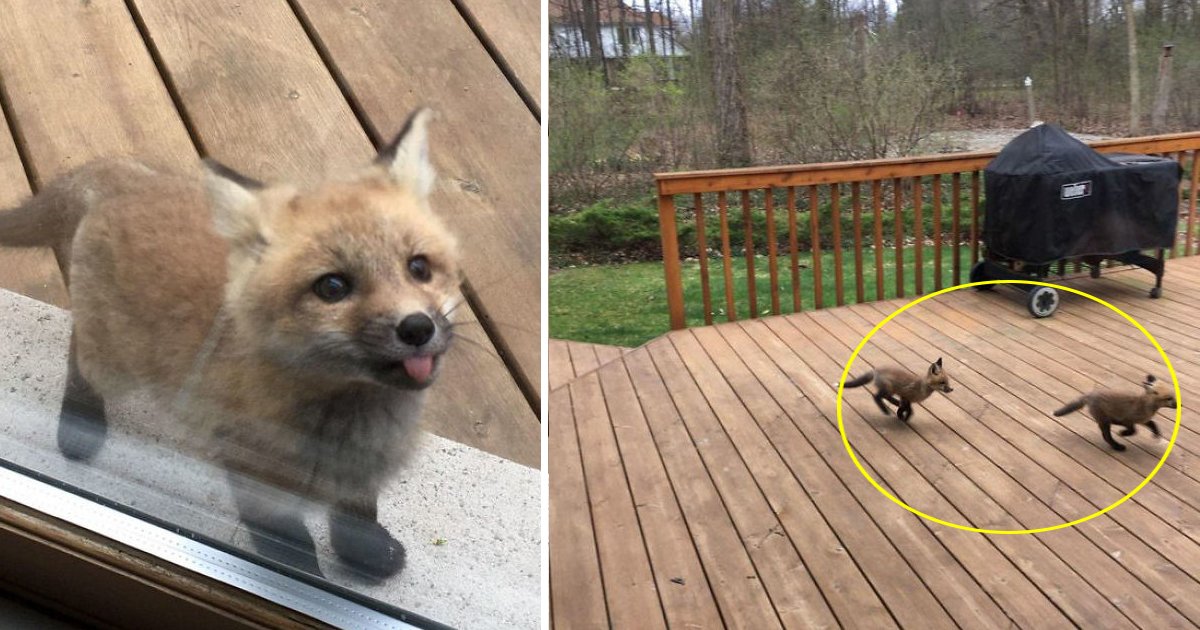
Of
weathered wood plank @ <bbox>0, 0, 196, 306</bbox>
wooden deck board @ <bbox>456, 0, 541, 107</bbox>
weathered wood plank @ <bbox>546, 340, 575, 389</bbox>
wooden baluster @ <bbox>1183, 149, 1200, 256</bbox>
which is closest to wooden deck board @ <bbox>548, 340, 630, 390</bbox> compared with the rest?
weathered wood plank @ <bbox>546, 340, 575, 389</bbox>

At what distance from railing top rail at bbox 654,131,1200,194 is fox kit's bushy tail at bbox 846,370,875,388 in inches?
7.6

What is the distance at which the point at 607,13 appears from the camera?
84 cm

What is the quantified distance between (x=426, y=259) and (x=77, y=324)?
181 millimetres

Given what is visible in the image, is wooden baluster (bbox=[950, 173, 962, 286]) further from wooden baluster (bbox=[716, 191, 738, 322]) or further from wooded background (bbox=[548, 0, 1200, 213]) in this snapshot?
wooden baluster (bbox=[716, 191, 738, 322])

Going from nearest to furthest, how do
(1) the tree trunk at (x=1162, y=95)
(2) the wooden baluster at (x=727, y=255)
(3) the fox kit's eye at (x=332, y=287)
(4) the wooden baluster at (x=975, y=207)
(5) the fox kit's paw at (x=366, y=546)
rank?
(3) the fox kit's eye at (x=332, y=287)
(5) the fox kit's paw at (x=366, y=546)
(1) the tree trunk at (x=1162, y=95)
(4) the wooden baluster at (x=975, y=207)
(2) the wooden baluster at (x=727, y=255)

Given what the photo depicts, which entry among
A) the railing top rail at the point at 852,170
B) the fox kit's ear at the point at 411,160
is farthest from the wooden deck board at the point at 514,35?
the railing top rail at the point at 852,170

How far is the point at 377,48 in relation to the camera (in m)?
0.41

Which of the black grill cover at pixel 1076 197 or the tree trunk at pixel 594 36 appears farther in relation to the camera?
the tree trunk at pixel 594 36

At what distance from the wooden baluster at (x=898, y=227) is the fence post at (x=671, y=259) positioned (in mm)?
229

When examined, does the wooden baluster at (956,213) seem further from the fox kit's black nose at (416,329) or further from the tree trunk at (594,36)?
the fox kit's black nose at (416,329)

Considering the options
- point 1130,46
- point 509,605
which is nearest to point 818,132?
point 1130,46

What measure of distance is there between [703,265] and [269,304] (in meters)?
0.68

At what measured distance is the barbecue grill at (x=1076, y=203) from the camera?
599 millimetres

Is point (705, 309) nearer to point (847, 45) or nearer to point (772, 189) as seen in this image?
point (772, 189)
